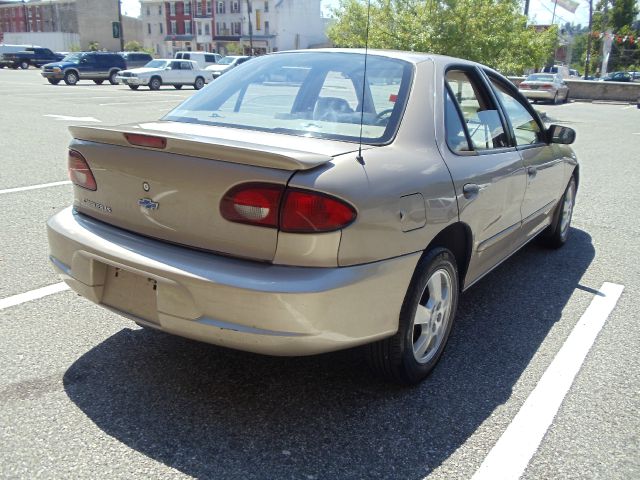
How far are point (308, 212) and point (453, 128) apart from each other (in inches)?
50.2

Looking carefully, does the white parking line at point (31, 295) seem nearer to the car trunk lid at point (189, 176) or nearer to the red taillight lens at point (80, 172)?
the red taillight lens at point (80, 172)

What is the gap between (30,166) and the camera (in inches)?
322

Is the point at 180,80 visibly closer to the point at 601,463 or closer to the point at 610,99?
the point at 610,99

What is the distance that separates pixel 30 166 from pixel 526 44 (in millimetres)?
18199

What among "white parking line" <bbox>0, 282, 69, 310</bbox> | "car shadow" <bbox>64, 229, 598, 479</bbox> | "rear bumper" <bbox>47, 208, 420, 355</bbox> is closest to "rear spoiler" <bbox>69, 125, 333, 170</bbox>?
"rear bumper" <bbox>47, 208, 420, 355</bbox>

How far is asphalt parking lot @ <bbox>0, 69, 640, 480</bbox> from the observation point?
94.4 inches

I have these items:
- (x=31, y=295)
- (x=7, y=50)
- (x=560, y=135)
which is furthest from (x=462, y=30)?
(x=7, y=50)

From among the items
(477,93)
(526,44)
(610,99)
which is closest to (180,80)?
(526,44)

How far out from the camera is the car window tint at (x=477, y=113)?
3432 mm

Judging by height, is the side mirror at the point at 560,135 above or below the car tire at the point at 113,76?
above

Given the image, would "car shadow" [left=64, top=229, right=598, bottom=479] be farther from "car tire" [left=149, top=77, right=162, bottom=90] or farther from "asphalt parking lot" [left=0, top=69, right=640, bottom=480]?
"car tire" [left=149, top=77, right=162, bottom=90]

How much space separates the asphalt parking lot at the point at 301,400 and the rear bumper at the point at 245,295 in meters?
0.43

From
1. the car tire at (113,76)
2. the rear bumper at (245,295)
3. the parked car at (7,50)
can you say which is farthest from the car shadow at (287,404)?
the parked car at (7,50)

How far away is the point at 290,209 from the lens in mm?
2324
